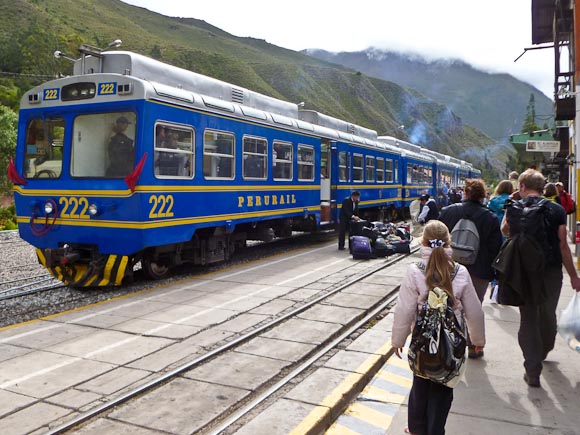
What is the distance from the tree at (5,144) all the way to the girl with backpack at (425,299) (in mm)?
30758

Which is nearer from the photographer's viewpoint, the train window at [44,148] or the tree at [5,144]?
the train window at [44,148]

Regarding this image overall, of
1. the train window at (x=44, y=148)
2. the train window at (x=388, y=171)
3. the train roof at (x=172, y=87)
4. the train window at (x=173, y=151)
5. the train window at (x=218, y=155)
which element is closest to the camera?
the train window at (x=173, y=151)

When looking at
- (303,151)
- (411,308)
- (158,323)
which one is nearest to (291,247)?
(303,151)

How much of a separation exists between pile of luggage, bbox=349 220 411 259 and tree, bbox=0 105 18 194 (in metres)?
23.4

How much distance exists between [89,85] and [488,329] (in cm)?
686

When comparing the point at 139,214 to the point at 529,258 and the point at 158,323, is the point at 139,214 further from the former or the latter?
the point at 529,258

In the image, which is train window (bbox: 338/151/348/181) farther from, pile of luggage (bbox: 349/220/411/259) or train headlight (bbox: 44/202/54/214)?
train headlight (bbox: 44/202/54/214)

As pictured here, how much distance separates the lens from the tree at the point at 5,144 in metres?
29.9

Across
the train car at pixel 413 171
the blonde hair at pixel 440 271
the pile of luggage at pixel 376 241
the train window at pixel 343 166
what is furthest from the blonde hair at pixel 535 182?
the train car at pixel 413 171

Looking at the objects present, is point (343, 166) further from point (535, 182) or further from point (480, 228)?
point (535, 182)

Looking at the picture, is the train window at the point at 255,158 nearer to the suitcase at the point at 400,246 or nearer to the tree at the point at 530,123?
the suitcase at the point at 400,246

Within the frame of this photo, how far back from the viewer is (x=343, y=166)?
53.9 ft

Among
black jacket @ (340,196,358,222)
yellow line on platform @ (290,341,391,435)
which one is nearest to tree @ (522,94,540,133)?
black jacket @ (340,196,358,222)

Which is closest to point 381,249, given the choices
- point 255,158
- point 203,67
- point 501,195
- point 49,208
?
point 255,158
